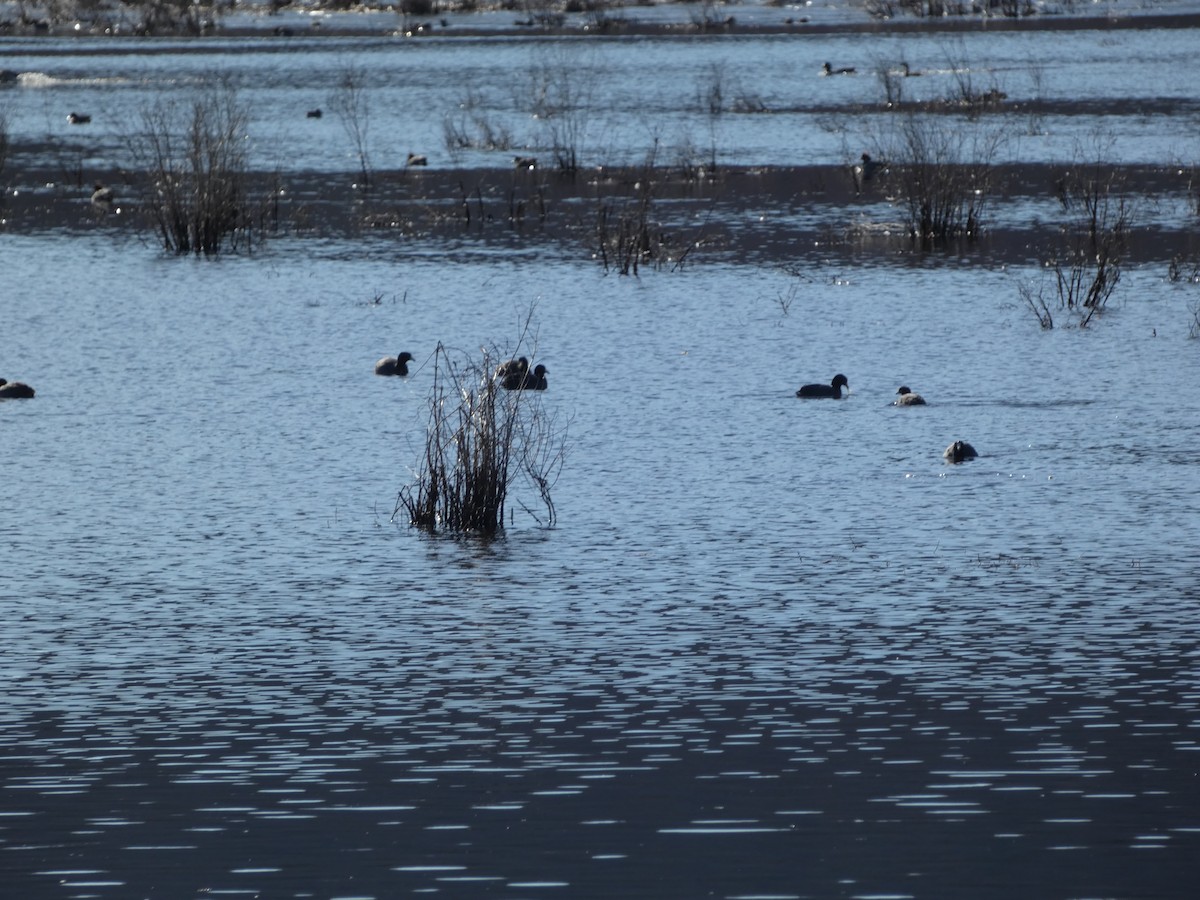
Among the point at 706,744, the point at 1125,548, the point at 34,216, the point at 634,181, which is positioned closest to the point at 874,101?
the point at 634,181

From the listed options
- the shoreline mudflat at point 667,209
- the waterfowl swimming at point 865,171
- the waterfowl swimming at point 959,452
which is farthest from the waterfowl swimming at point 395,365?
the waterfowl swimming at point 865,171

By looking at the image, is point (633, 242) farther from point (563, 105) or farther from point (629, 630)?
point (563, 105)

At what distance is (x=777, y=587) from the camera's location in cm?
1032

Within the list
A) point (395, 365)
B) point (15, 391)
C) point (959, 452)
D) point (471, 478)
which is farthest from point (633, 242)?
point (471, 478)

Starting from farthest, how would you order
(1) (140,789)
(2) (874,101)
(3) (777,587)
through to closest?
1. (2) (874,101)
2. (3) (777,587)
3. (1) (140,789)

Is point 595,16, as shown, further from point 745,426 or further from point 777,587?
point 777,587

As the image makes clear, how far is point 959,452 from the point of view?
43.4 feet

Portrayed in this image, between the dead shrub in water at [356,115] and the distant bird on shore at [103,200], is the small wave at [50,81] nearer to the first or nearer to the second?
the dead shrub in water at [356,115]

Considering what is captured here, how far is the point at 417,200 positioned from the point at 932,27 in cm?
3813

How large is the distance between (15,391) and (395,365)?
9.61 ft

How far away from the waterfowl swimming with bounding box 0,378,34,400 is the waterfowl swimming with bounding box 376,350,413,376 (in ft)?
8.92

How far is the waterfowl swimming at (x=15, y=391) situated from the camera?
16.0 metres

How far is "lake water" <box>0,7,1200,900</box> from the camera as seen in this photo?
22.8ft

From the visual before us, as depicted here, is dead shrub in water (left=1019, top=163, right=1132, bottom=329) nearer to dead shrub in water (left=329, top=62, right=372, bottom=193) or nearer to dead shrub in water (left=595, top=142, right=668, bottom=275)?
dead shrub in water (left=595, top=142, right=668, bottom=275)
